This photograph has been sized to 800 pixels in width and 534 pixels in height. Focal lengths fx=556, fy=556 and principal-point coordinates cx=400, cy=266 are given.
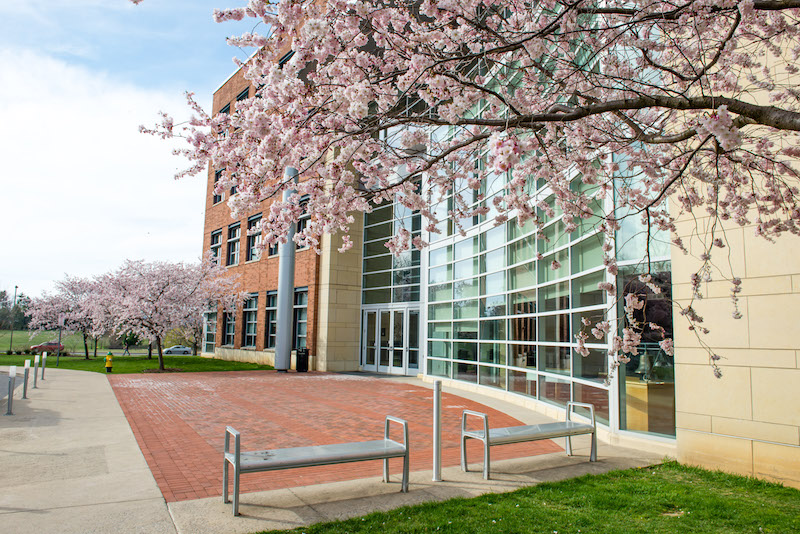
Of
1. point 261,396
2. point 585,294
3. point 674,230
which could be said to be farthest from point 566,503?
point 261,396

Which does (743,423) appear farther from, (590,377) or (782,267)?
(590,377)

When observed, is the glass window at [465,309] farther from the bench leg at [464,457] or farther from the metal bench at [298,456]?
the metal bench at [298,456]

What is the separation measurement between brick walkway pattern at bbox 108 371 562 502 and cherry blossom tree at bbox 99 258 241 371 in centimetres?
585

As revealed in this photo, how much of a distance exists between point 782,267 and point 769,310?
0.47 m

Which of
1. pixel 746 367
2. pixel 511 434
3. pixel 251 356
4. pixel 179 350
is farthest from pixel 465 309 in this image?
pixel 179 350

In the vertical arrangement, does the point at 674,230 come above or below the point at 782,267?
above

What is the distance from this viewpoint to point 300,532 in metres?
4.42

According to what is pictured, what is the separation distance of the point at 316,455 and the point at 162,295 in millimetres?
20211

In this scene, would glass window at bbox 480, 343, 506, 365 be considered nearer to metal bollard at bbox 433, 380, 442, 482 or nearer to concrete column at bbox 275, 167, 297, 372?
metal bollard at bbox 433, 380, 442, 482

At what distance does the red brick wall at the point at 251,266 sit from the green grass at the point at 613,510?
51.7ft

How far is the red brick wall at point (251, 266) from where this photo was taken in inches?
897

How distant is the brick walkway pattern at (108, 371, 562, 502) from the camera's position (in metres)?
6.31

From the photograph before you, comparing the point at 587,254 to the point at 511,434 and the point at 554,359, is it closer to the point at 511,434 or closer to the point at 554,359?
the point at 554,359

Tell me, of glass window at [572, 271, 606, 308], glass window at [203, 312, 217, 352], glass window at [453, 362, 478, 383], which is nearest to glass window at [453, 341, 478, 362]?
glass window at [453, 362, 478, 383]
